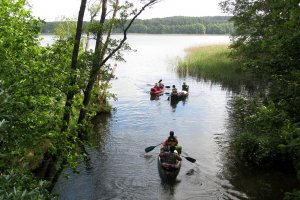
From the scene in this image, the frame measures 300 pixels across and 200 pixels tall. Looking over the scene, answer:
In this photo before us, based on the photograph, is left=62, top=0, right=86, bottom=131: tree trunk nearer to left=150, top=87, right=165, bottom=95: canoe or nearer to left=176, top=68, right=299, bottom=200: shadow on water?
left=176, top=68, right=299, bottom=200: shadow on water

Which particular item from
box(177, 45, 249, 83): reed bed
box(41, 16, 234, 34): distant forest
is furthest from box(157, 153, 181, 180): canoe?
box(41, 16, 234, 34): distant forest

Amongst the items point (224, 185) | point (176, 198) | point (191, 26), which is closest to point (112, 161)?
point (176, 198)

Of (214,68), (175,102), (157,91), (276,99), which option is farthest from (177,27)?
(276,99)

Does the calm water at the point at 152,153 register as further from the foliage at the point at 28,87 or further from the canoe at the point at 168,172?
the foliage at the point at 28,87

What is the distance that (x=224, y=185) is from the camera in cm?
1526

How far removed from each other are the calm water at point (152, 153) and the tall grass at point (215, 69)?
6.47 m

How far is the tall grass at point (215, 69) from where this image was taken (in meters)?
42.3

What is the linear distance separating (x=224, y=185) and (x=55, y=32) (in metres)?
27.3

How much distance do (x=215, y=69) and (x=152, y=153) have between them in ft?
90.2

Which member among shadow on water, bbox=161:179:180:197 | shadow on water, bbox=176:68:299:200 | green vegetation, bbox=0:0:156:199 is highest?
green vegetation, bbox=0:0:156:199

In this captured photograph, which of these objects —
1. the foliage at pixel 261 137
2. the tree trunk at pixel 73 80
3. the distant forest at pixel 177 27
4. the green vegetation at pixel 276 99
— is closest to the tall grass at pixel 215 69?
the green vegetation at pixel 276 99

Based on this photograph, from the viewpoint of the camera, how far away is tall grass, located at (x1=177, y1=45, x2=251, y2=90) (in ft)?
139

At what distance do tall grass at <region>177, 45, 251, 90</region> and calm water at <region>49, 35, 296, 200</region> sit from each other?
6.47m

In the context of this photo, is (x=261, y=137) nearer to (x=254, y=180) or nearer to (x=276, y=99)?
(x=254, y=180)
